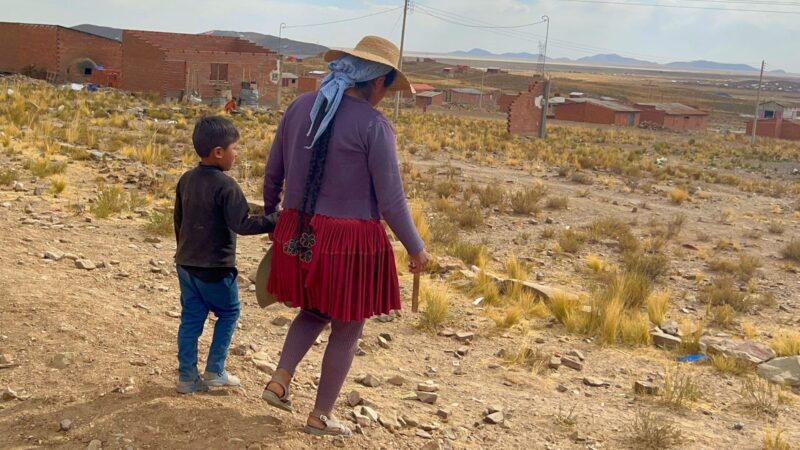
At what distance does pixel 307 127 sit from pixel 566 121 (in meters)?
64.9

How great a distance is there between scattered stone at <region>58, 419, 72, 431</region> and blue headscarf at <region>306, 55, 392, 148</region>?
65.0 inches

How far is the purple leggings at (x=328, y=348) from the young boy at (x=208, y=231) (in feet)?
1.54

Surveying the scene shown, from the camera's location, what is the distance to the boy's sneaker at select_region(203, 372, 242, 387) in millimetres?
4121

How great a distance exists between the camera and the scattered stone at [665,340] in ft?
23.3

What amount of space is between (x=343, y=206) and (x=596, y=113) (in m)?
65.3

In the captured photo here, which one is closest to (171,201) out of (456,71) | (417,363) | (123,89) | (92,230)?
(92,230)

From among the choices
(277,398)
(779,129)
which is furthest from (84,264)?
(779,129)

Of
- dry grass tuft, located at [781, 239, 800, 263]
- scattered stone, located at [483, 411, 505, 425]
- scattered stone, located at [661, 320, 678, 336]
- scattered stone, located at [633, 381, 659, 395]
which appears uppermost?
dry grass tuft, located at [781, 239, 800, 263]

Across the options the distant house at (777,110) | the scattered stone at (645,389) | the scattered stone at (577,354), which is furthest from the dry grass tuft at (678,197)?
the distant house at (777,110)

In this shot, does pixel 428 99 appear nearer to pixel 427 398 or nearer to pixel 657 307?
pixel 657 307

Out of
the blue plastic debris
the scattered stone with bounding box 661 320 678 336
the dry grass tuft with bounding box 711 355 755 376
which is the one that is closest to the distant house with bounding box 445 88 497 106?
the scattered stone with bounding box 661 320 678 336

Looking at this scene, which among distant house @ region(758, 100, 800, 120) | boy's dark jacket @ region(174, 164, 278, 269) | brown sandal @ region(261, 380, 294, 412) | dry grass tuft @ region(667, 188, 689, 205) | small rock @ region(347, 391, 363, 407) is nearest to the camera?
brown sandal @ region(261, 380, 294, 412)

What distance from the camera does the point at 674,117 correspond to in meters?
68.9

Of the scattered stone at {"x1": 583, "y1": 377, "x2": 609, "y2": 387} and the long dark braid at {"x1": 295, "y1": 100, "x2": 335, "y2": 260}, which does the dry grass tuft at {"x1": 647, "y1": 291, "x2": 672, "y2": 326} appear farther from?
the long dark braid at {"x1": 295, "y1": 100, "x2": 335, "y2": 260}
